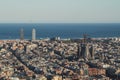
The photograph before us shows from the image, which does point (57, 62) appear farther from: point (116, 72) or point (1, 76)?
point (1, 76)

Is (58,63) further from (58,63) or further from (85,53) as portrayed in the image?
(85,53)

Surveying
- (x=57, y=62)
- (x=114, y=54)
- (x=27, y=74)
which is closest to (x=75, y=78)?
(x=27, y=74)

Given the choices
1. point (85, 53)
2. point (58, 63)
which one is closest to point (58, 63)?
point (58, 63)

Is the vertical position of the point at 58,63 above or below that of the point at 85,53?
below

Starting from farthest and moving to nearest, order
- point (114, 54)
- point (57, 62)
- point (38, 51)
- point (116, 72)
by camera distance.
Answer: point (38, 51), point (114, 54), point (57, 62), point (116, 72)

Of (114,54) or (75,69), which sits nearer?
(75,69)

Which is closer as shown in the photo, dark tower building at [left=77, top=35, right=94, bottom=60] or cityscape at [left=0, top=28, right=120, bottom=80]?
cityscape at [left=0, top=28, right=120, bottom=80]

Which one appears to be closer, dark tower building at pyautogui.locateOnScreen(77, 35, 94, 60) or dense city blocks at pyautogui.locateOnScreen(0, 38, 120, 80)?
dense city blocks at pyautogui.locateOnScreen(0, 38, 120, 80)

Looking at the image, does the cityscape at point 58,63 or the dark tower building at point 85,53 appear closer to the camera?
the cityscape at point 58,63
